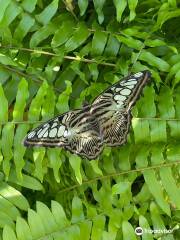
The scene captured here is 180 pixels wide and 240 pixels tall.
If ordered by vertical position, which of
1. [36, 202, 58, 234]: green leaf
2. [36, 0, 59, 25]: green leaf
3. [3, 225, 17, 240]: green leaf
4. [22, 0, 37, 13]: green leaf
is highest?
[22, 0, 37, 13]: green leaf

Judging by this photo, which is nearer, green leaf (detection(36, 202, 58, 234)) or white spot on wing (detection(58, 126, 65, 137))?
white spot on wing (detection(58, 126, 65, 137))

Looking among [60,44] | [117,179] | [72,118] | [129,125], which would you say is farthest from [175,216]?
[60,44]

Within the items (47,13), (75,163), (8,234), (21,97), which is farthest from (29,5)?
(8,234)

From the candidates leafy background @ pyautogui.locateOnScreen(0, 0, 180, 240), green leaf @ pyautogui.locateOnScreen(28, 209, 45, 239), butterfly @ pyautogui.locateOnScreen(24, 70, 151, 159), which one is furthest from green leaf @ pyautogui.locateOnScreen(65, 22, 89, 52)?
green leaf @ pyautogui.locateOnScreen(28, 209, 45, 239)

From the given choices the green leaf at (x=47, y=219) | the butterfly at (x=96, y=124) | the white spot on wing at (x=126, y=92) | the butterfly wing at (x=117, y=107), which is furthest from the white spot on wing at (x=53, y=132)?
the green leaf at (x=47, y=219)

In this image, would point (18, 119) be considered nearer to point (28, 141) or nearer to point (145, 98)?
point (28, 141)

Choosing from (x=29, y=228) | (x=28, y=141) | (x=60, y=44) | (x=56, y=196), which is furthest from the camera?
(x=56, y=196)

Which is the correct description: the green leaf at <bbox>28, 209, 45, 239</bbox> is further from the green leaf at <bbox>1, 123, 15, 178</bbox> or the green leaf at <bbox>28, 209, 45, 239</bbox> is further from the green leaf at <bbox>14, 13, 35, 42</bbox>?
the green leaf at <bbox>14, 13, 35, 42</bbox>
